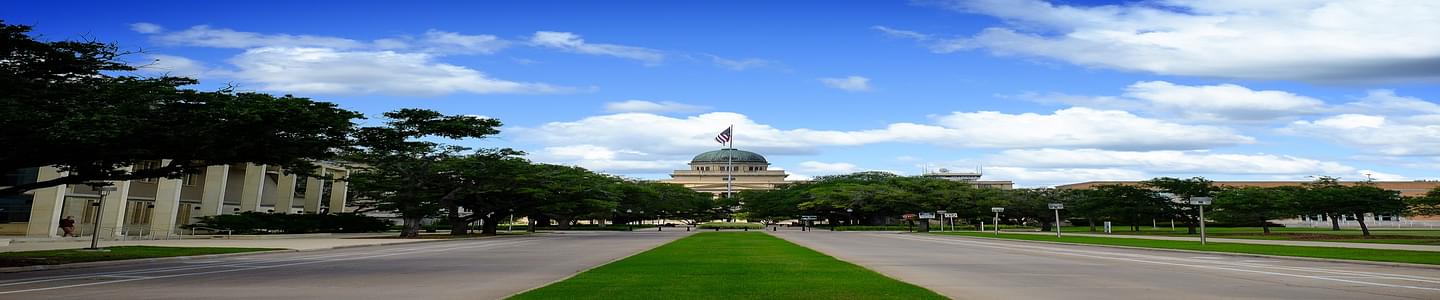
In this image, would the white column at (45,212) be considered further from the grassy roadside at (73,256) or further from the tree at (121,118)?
the tree at (121,118)

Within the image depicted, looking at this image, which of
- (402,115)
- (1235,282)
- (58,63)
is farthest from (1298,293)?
(402,115)

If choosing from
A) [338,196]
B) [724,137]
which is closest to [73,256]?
[338,196]

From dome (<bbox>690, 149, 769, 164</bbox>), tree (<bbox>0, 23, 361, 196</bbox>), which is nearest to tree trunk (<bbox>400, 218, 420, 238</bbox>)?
tree (<bbox>0, 23, 361, 196</bbox>)

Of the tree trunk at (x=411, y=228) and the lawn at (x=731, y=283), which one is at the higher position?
the tree trunk at (x=411, y=228)

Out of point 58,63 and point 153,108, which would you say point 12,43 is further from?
point 153,108

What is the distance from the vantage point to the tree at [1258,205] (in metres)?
55.2

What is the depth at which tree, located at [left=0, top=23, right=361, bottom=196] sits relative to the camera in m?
17.3

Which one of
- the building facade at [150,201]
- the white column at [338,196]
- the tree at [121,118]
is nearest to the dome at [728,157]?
the white column at [338,196]

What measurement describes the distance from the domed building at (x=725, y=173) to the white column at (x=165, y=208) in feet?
371

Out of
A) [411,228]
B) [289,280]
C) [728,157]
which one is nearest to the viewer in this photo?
[289,280]

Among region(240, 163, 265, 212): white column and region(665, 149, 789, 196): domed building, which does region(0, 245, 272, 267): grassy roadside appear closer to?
region(240, 163, 265, 212): white column

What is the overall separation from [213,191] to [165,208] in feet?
21.9

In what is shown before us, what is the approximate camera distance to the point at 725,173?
174 meters

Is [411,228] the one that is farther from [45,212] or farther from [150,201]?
[45,212]
